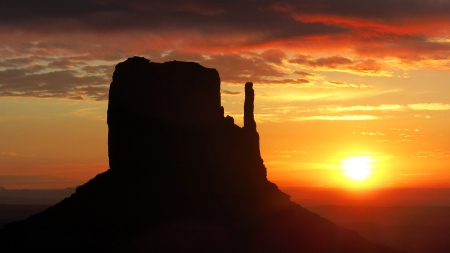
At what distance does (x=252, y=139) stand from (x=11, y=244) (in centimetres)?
2545

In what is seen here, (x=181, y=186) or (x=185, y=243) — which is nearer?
(x=185, y=243)

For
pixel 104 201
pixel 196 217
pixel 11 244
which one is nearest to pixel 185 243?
pixel 196 217

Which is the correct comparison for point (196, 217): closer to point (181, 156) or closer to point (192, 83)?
point (181, 156)

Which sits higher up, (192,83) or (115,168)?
(192,83)

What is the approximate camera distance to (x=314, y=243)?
74625 millimetres

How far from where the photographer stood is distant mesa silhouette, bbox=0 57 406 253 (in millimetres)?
71750

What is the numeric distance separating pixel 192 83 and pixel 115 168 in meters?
11.5

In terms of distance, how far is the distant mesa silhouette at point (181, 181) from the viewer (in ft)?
235

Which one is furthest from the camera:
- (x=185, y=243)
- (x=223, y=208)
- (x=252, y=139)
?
(x=252, y=139)

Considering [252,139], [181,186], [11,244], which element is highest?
[252,139]

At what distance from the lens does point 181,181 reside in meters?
75.9

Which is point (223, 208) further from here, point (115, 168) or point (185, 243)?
point (115, 168)

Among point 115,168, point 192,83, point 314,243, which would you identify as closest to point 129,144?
point 115,168

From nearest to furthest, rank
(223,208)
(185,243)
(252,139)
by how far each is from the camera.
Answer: (185,243)
(223,208)
(252,139)
